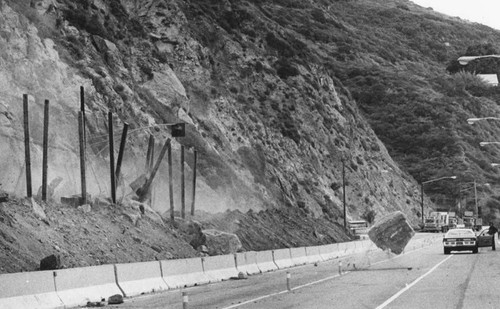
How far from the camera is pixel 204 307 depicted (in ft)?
75.3

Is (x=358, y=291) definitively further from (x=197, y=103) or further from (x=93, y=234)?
(x=197, y=103)

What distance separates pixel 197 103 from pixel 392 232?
26.8 metres

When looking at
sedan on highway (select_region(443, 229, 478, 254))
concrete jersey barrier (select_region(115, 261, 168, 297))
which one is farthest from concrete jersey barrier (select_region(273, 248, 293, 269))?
concrete jersey barrier (select_region(115, 261, 168, 297))

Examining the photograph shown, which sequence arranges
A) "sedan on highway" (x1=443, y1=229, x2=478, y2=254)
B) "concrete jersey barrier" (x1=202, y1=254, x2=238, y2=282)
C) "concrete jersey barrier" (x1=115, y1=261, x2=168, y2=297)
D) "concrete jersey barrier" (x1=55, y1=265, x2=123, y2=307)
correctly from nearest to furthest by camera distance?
"concrete jersey barrier" (x1=55, y1=265, x2=123, y2=307)
"concrete jersey barrier" (x1=115, y1=261, x2=168, y2=297)
"concrete jersey barrier" (x1=202, y1=254, x2=238, y2=282)
"sedan on highway" (x1=443, y1=229, x2=478, y2=254)

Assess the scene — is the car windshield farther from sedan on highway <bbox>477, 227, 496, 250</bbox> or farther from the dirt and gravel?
the dirt and gravel

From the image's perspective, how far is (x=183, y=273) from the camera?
32188mm

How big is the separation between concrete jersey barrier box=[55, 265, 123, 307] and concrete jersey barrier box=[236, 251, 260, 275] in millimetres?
12974

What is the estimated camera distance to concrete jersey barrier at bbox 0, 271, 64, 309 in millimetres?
20828

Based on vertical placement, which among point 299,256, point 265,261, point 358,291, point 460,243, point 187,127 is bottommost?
point 358,291

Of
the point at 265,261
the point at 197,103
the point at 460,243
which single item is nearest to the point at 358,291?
the point at 265,261

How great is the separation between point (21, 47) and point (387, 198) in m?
59.0

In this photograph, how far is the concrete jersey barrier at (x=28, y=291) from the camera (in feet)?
68.3

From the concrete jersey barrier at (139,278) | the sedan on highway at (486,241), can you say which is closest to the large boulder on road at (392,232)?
the sedan on highway at (486,241)

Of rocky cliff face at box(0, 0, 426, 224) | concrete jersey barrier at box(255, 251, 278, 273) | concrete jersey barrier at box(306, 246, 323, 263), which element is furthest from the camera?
concrete jersey barrier at box(306, 246, 323, 263)
